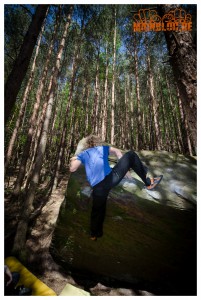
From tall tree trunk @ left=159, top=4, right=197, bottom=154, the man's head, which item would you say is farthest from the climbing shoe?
the man's head

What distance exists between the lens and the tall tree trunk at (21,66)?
131 inches

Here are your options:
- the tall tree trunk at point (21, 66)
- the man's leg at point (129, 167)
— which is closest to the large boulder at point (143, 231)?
the man's leg at point (129, 167)

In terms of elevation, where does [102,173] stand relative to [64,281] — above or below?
above

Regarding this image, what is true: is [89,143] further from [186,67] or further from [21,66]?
[186,67]

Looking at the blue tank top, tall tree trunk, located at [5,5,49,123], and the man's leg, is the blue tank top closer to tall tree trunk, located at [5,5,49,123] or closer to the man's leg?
the man's leg

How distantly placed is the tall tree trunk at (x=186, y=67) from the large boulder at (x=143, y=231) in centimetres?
113

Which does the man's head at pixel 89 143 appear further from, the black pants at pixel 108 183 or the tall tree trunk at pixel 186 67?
the tall tree trunk at pixel 186 67

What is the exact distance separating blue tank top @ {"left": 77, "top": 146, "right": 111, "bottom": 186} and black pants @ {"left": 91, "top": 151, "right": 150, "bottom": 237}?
0.10 metres

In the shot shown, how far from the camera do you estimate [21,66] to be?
3588 millimetres

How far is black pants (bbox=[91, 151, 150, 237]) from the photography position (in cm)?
352

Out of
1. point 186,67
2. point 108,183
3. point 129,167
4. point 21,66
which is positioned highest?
point 21,66

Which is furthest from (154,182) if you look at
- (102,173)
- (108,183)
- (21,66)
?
(21,66)

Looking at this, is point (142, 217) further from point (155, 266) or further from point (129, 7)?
point (129, 7)

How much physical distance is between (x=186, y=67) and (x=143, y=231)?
10.4 ft
